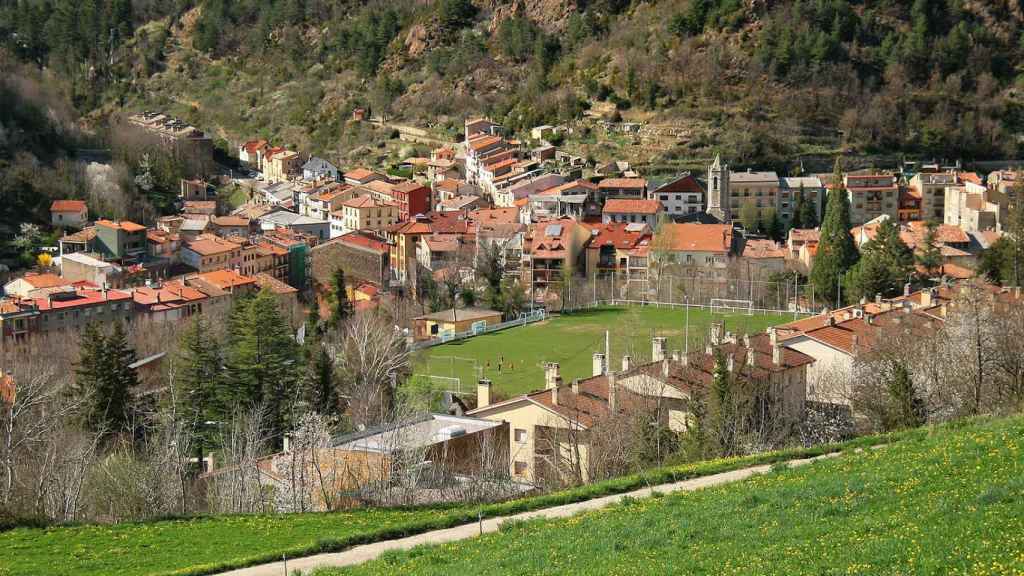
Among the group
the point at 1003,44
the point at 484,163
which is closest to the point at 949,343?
the point at 484,163

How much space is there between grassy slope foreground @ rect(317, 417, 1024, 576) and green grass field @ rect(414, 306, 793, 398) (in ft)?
59.1

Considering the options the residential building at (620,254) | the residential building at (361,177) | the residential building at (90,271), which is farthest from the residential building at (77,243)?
the residential building at (620,254)

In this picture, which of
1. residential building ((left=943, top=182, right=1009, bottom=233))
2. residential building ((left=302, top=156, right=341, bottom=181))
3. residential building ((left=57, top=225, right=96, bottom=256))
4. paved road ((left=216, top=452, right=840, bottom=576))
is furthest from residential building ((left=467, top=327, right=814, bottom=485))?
residential building ((left=302, top=156, right=341, bottom=181))

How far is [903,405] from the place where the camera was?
20781 millimetres

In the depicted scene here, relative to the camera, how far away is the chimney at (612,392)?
23.0m

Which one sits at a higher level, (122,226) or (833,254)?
(122,226)

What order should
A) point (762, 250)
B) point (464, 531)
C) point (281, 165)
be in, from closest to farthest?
point (464, 531), point (762, 250), point (281, 165)

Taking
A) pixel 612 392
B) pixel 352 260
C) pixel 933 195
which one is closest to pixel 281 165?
pixel 352 260

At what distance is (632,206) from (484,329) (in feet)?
46.8

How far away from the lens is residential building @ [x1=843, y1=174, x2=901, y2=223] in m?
58.5

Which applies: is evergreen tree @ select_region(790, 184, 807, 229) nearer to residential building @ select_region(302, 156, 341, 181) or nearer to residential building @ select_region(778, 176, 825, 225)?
residential building @ select_region(778, 176, 825, 225)

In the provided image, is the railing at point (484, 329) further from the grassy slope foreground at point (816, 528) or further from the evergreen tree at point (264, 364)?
the grassy slope foreground at point (816, 528)

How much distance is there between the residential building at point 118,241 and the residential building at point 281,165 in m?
20.5

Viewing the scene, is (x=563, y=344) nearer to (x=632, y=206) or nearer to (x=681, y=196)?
(x=632, y=206)
